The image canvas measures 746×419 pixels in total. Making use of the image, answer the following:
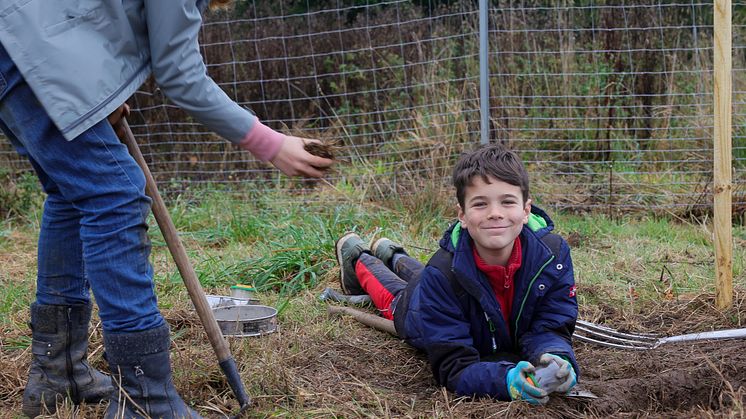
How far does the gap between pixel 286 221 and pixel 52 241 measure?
10.1 feet

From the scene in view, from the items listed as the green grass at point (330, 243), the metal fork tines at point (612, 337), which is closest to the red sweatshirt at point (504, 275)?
the metal fork tines at point (612, 337)

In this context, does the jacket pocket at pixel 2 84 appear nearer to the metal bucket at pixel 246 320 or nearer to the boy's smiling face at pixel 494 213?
the metal bucket at pixel 246 320

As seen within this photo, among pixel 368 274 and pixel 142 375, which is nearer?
pixel 142 375

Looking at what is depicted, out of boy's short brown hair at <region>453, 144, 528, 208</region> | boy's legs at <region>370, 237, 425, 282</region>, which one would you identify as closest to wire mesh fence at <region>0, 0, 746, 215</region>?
boy's legs at <region>370, 237, 425, 282</region>

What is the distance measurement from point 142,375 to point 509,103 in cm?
514

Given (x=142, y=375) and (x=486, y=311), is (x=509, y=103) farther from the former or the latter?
(x=142, y=375)

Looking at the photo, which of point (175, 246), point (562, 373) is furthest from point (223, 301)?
point (562, 373)

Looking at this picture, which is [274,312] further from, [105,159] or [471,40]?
[471,40]

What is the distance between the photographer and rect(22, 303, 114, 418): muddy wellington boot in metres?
2.72

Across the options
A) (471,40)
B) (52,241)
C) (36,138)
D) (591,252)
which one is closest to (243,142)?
(36,138)

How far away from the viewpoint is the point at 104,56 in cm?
226

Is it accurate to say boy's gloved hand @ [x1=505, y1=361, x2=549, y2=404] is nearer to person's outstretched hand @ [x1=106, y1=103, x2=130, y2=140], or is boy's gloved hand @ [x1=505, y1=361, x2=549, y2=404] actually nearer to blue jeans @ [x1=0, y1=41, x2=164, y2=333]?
blue jeans @ [x1=0, y1=41, x2=164, y2=333]

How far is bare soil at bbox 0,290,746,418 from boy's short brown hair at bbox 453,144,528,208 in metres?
0.73

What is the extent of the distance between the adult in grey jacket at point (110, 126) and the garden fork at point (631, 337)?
1722 mm
